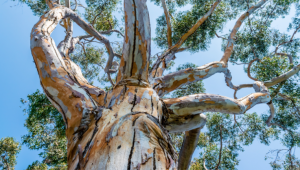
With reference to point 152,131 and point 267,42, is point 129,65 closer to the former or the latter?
point 152,131

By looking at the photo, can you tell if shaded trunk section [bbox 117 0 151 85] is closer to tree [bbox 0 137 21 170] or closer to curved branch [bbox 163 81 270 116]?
curved branch [bbox 163 81 270 116]

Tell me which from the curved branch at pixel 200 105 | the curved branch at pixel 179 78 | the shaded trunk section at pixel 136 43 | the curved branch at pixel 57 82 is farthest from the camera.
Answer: the curved branch at pixel 179 78

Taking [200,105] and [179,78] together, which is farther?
[179,78]

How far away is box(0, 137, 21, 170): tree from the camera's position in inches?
264

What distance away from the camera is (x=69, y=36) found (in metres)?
3.53

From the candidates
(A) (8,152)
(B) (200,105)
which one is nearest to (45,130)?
(A) (8,152)

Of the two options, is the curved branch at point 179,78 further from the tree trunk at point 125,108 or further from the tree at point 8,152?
the tree at point 8,152

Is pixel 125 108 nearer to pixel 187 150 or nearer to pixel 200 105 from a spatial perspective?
pixel 200 105

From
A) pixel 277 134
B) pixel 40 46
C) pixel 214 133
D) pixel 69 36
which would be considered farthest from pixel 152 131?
pixel 277 134

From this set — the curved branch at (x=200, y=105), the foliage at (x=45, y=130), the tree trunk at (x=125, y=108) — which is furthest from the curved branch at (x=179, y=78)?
the foliage at (x=45, y=130)

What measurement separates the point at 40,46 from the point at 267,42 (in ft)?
22.0

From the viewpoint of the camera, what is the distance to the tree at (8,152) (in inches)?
264

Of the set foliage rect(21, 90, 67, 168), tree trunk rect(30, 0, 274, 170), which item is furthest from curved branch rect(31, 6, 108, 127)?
foliage rect(21, 90, 67, 168)

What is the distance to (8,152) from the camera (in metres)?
6.80
